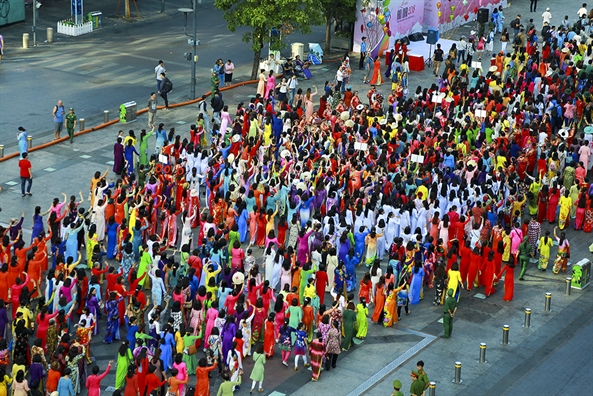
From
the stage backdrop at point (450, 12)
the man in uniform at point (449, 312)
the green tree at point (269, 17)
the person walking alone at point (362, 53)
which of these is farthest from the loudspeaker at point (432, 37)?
the man in uniform at point (449, 312)

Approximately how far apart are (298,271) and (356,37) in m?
24.7

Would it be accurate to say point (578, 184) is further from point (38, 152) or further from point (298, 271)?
point (38, 152)

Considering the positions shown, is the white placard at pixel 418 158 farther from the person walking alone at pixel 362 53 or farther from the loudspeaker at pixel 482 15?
the loudspeaker at pixel 482 15

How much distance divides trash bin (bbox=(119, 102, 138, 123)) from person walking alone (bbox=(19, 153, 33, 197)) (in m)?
6.83

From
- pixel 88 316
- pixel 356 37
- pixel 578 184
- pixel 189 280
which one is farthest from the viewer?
pixel 356 37

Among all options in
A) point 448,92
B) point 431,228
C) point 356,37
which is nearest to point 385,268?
point 431,228

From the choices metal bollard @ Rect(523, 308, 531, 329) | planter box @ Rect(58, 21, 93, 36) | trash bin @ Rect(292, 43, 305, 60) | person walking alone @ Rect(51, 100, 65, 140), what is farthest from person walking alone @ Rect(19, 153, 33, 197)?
planter box @ Rect(58, 21, 93, 36)

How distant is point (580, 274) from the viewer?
2947 cm

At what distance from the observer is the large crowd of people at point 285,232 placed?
23844 mm

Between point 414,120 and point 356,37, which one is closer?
point 414,120

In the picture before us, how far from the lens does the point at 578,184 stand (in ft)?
111

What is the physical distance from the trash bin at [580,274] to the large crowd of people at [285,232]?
0.88 m

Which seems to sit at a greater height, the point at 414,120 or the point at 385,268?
the point at 414,120

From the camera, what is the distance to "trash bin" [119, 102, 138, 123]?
39562 millimetres
